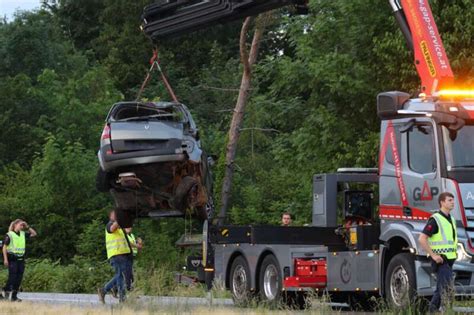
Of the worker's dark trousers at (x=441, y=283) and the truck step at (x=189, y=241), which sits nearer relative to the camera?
the worker's dark trousers at (x=441, y=283)

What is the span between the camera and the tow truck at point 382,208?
50.5 feet

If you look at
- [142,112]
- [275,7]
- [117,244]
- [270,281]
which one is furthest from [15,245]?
[275,7]

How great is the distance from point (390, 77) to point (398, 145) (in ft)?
37.7

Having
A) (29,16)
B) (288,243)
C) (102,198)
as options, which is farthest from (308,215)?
(29,16)

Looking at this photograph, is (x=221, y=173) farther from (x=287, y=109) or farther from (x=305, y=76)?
(x=305, y=76)

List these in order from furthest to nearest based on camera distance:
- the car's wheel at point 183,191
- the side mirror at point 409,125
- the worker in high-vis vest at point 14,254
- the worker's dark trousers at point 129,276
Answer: the worker in high-vis vest at point 14,254, the worker's dark trousers at point 129,276, the car's wheel at point 183,191, the side mirror at point 409,125

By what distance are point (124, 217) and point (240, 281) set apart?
7.79 ft

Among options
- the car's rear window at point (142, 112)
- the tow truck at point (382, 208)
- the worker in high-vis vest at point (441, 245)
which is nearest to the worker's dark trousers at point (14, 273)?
the tow truck at point (382, 208)

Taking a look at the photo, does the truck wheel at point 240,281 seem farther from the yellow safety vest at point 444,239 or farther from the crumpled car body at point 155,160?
the yellow safety vest at point 444,239

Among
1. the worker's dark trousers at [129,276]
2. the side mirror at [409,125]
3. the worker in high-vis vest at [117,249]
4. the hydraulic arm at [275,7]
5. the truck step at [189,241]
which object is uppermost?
the hydraulic arm at [275,7]

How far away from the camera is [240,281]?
1992 centimetres

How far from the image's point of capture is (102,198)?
41.9m

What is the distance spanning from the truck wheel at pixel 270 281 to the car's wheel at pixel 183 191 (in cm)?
163

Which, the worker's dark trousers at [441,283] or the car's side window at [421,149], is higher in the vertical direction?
the car's side window at [421,149]
